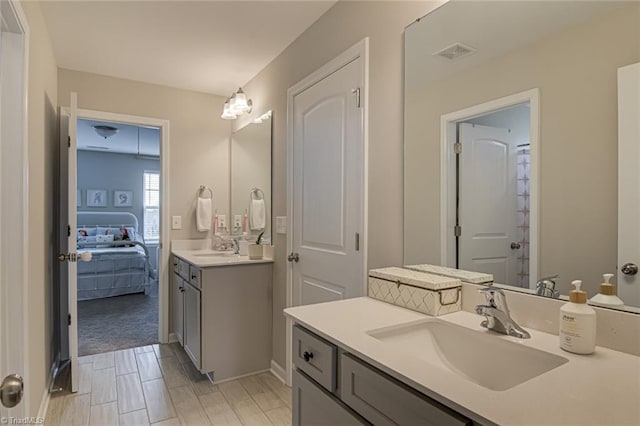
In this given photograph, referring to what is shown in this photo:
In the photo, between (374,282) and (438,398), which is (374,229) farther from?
(438,398)

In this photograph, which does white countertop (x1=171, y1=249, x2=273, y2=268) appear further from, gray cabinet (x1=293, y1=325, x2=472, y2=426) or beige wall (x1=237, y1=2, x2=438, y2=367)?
gray cabinet (x1=293, y1=325, x2=472, y2=426)

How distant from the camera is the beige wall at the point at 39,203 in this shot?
1.78 m

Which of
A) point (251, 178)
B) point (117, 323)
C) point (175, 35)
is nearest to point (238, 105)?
point (251, 178)

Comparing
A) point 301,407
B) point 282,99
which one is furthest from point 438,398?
point 282,99

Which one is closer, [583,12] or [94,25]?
[583,12]

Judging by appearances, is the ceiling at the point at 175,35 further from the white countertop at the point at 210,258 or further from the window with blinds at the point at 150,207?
the window with blinds at the point at 150,207

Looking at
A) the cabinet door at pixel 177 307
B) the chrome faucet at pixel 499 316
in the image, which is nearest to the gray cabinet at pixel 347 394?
the chrome faucet at pixel 499 316

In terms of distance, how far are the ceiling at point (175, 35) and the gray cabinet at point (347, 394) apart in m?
1.85

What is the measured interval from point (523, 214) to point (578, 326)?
1.29 feet

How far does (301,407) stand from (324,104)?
1598 mm

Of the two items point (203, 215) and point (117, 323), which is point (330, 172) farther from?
point (117, 323)

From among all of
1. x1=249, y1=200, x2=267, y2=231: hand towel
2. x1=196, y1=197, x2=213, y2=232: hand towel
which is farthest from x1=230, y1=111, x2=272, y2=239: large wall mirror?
x1=196, y1=197, x2=213, y2=232: hand towel

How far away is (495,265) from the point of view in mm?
1282

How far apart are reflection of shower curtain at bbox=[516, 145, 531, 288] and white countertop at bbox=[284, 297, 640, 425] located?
19 cm
